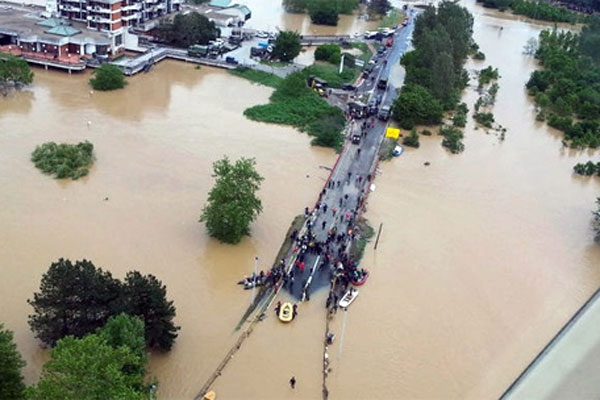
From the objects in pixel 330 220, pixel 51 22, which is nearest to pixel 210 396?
pixel 330 220

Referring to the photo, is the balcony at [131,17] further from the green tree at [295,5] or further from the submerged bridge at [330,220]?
the submerged bridge at [330,220]

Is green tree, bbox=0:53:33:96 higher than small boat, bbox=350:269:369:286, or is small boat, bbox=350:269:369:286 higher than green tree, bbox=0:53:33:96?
small boat, bbox=350:269:369:286

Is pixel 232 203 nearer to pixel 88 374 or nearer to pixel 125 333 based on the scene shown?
pixel 125 333

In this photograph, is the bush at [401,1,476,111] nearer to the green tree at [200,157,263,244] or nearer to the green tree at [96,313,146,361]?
the green tree at [200,157,263,244]

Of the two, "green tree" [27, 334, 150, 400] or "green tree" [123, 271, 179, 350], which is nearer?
"green tree" [27, 334, 150, 400]

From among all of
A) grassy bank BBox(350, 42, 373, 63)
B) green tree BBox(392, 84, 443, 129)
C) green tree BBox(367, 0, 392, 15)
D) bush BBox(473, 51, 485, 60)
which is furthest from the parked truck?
green tree BBox(367, 0, 392, 15)

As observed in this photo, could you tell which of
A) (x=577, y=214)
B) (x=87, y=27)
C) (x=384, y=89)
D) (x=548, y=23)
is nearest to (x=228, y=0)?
(x=87, y=27)
